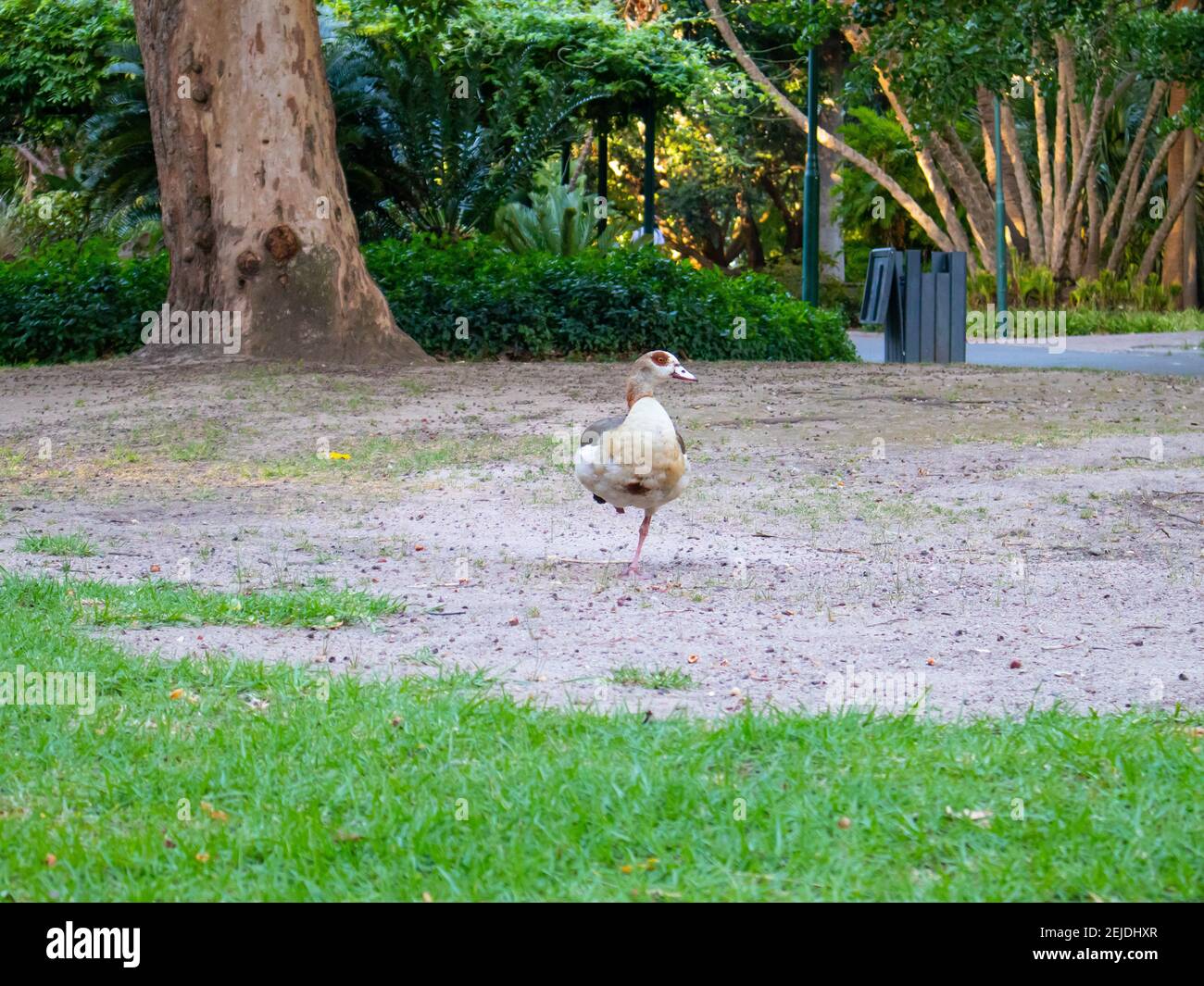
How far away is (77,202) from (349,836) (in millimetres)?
24270

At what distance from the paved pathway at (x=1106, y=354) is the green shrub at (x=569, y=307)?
3214 millimetres

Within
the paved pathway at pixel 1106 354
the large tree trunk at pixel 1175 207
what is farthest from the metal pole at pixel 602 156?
the large tree trunk at pixel 1175 207

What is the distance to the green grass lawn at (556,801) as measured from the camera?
12.2 feet

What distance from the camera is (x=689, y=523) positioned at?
9.17 metres

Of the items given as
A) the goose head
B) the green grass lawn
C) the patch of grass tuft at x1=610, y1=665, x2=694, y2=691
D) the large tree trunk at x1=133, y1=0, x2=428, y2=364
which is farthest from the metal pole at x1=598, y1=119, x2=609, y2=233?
the green grass lawn

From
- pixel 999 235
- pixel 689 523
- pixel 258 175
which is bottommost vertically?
pixel 689 523

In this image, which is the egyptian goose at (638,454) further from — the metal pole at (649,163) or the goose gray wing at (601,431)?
the metal pole at (649,163)

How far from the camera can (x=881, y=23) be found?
50.8ft

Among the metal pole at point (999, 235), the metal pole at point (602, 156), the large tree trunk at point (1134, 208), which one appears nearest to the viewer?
the metal pole at point (602, 156)

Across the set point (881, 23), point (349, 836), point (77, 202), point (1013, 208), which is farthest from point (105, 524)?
point (1013, 208)

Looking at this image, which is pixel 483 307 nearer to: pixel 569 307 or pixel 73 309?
pixel 569 307

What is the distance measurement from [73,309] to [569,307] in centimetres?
551

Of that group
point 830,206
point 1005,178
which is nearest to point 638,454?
point 1005,178

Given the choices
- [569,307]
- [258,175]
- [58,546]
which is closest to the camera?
[58,546]
